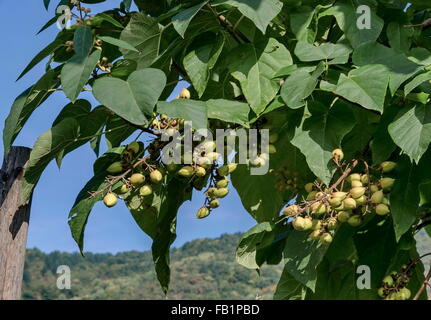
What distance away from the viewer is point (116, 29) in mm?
1306

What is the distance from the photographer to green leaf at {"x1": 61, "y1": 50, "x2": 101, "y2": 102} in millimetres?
967

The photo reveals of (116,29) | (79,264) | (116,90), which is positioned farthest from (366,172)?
(79,264)

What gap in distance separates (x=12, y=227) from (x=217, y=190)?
15.8 inches

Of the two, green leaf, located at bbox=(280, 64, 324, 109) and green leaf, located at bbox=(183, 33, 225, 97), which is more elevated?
green leaf, located at bbox=(183, 33, 225, 97)

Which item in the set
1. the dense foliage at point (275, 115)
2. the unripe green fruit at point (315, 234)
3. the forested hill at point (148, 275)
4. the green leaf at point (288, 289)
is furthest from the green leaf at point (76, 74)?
the forested hill at point (148, 275)

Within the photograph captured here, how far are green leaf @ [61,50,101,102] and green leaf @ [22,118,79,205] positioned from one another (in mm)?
174

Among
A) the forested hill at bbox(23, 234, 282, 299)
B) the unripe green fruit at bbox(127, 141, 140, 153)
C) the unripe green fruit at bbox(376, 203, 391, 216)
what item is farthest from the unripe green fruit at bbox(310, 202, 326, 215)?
the forested hill at bbox(23, 234, 282, 299)

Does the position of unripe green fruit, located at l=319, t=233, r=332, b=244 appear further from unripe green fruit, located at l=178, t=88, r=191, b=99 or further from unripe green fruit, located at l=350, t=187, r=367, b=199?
unripe green fruit, located at l=178, t=88, r=191, b=99

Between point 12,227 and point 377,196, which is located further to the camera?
point 12,227

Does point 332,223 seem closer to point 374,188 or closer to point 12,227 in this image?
point 374,188

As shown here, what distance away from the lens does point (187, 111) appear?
39.1 inches

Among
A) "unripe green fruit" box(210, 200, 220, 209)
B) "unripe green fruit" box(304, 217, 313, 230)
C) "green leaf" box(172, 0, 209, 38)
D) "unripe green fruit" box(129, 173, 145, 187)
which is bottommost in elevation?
"unripe green fruit" box(304, 217, 313, 230)

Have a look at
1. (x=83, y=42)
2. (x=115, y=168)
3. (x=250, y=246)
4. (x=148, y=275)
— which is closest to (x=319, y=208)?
(x=250, y=246)

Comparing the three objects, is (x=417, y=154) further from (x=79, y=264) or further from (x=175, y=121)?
(x=79, y=264)
